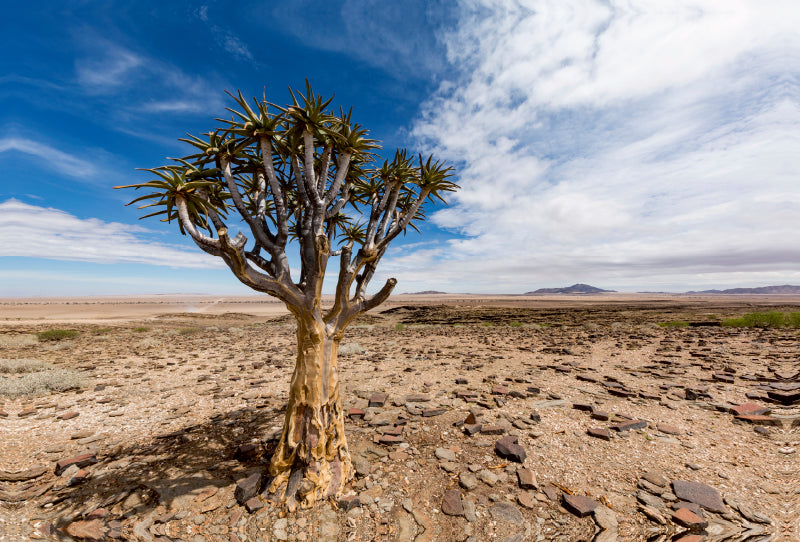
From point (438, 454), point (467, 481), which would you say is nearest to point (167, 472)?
point (438, 454)

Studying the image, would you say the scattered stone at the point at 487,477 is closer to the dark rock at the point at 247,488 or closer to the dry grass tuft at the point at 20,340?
the dark rock at the point at 247,488

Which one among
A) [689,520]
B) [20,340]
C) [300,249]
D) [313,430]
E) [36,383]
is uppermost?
[300,249]

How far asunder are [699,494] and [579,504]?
196cm

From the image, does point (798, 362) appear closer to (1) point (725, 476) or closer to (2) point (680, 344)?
(2) point (680, 344)

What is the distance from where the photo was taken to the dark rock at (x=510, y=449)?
606 centimetres

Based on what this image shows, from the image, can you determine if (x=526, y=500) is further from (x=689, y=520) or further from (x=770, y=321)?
(x=770, y=321)

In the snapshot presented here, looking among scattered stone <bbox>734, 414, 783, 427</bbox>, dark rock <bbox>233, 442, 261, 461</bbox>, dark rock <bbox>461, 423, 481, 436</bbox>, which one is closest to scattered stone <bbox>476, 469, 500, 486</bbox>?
dark rock <bbox>461, 423, 481, 436</bbox>

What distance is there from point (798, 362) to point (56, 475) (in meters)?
22.7

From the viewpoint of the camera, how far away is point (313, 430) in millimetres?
5457

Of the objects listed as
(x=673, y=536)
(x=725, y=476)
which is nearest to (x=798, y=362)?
(x=725, y=476)

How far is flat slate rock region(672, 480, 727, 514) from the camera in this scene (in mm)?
4648

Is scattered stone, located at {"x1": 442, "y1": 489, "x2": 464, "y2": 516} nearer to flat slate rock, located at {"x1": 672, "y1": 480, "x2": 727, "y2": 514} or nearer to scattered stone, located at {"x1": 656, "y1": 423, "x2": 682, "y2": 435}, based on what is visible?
flat slate rock, located at {"x1": 672, "y1": 480, "x2": 727, "y2": 514}

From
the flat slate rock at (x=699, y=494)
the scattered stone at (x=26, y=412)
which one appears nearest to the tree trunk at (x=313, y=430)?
the flat slate rock at (x=699, y=494)

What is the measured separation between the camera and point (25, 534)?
14.7 ft
